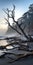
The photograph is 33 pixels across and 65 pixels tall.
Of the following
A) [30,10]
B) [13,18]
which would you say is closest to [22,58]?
[13,18]

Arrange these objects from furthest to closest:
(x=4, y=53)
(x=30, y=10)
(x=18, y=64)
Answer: (x=30, y=10)
(x=4, y=53)
(x=18, y=64)

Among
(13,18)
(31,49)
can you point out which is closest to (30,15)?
(13,18)

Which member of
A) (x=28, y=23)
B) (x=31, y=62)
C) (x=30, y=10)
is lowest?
(x=31, y=62)

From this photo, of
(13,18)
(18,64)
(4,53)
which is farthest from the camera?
(13,18)

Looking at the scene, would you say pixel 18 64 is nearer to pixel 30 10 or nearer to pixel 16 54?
pixel 16 54

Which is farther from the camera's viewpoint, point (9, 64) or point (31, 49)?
point (31, 49)

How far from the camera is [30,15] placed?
19562 mm

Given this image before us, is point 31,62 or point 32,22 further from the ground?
point 32,22

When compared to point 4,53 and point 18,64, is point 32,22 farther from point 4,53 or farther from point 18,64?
point 18,64

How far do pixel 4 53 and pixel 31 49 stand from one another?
5.46 feet

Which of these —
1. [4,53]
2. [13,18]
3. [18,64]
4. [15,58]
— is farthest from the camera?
[13,18]

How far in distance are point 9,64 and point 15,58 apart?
89 cm

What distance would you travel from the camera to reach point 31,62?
27.7ft

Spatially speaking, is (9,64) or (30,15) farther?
(30,15)
